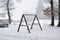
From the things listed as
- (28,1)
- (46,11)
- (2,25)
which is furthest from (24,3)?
(2,25)

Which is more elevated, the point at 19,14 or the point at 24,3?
the point at 24,3

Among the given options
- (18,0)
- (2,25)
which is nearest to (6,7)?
(18,0)

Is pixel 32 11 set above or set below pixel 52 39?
below

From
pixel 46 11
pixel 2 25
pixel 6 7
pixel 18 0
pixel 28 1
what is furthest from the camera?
pixel 28 1

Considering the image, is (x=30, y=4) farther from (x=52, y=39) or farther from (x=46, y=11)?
(x=52, y=39)

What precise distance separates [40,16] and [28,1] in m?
5.51

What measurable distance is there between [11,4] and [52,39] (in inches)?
793

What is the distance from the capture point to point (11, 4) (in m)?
26.4

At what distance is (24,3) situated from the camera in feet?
121

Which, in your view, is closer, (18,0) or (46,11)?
(46,11)

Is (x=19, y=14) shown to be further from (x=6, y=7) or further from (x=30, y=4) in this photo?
(x=6, y=7)

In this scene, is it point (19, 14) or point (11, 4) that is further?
point (19, 14)

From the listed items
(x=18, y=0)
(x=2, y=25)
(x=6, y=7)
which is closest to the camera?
(x=2, y=25)

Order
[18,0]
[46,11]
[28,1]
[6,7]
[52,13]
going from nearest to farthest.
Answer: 1. [52,13]
2. [46,11]
3. [6,7]
4. [18,0]
5. [28,1]
